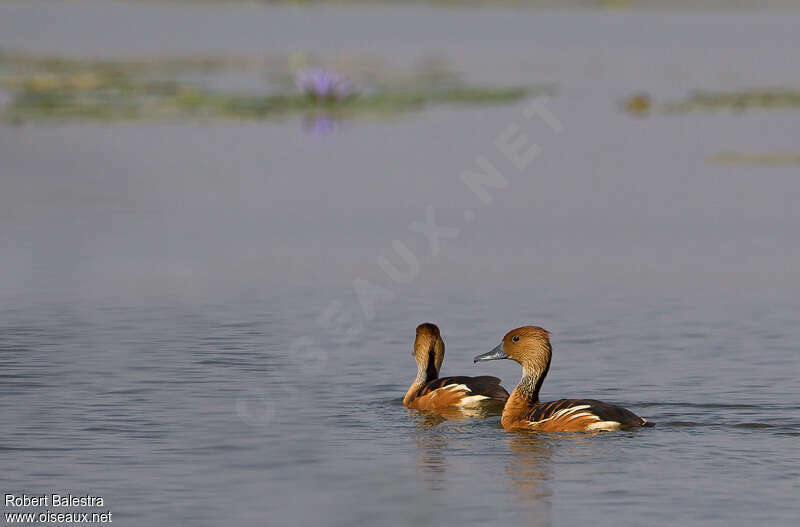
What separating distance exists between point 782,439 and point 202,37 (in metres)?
57.9

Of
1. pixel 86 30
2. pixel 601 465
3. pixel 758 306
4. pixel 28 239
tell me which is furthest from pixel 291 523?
pixel 86 30

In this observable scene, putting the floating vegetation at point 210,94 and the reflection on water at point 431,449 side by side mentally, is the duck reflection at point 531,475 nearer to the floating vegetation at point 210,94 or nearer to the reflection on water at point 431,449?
the reflection on water at point 431,449

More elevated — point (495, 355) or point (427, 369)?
point (495, 355)

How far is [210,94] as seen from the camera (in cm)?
3578

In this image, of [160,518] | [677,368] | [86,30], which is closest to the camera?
[160,518]

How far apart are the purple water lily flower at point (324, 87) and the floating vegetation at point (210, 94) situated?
2cm

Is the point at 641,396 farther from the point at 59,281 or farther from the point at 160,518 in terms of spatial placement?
the point at 59,281

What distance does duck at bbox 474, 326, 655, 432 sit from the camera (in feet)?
37.4

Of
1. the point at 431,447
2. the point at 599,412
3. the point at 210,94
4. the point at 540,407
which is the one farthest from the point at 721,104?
the point at 431,447

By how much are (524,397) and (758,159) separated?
14912mm

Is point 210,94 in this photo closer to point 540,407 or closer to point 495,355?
point 495,355

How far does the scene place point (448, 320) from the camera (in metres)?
15.5

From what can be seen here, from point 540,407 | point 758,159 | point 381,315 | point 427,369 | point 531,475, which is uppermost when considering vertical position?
point 758,159

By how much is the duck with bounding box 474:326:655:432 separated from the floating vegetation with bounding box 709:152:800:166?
14.1 m
